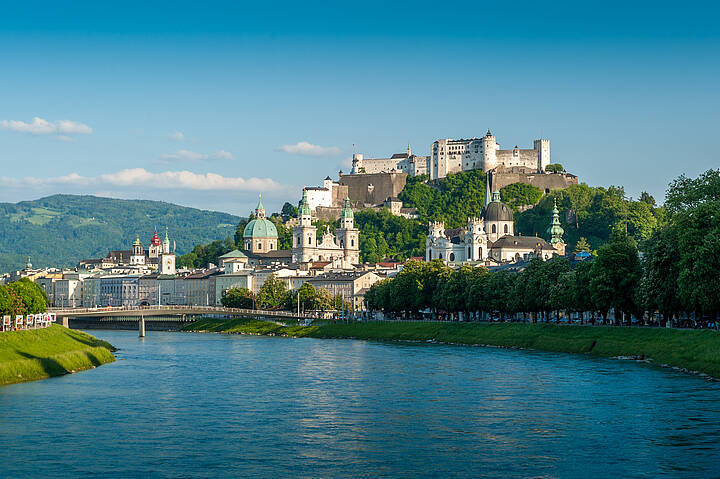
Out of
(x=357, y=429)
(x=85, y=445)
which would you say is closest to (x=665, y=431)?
(x=357, y=429)

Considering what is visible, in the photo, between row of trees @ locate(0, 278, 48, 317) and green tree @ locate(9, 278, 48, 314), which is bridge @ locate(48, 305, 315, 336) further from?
row of trees @ locate(0, 278, 48, 317)

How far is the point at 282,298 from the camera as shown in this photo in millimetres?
149625

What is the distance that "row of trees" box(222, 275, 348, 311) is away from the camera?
139500mm

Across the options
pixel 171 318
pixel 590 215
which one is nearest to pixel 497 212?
pixel 590 215

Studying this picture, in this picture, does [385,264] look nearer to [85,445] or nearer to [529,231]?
[529,231]

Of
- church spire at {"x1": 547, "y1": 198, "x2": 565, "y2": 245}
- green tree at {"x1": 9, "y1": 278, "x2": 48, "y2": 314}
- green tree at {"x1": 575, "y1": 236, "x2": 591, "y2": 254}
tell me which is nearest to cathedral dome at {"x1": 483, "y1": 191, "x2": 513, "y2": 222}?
church spire at {"x1": 547, "y1": 198, "x2": 565, "y2": 245}

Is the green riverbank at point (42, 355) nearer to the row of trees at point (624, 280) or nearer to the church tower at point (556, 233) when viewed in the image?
the row of trees at point (624, 280)

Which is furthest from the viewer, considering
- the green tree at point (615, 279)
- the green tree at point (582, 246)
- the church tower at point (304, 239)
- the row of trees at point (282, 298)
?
the church tower at point (304, 239)

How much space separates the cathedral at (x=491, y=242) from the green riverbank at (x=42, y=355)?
100955mm

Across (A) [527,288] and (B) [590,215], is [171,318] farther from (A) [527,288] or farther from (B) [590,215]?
(B) [590,215]

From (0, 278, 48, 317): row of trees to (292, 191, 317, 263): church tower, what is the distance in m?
116

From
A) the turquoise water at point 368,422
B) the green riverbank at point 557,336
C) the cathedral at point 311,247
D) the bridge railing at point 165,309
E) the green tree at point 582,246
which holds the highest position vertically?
the cathedral at point 311,247

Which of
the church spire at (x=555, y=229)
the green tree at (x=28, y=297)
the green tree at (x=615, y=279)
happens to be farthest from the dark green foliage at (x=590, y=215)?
the green tree at (x=28, y=297)

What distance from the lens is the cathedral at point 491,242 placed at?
556 feet
